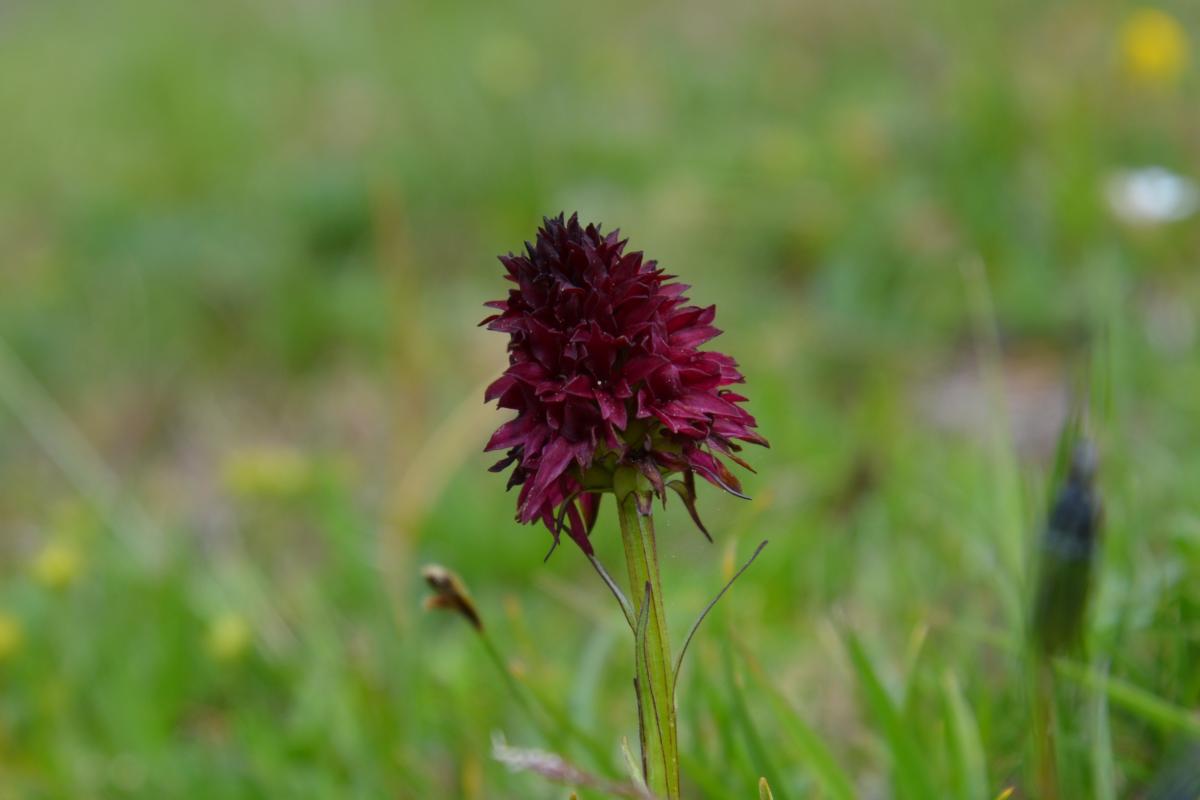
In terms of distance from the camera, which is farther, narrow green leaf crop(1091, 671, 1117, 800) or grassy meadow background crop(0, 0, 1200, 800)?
grassy meadow background crop(0, 0, 1200, 800)

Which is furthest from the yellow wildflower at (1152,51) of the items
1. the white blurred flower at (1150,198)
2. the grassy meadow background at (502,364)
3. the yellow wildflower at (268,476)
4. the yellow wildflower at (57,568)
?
the yellow wildflower at (57,568)

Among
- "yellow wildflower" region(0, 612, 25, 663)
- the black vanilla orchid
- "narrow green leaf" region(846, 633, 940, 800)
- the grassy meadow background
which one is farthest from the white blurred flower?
"yellow wildflower" region(0, 612, 25, 663)

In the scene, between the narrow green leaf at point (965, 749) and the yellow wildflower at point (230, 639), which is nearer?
the narrow green leaf at point (965, 749)

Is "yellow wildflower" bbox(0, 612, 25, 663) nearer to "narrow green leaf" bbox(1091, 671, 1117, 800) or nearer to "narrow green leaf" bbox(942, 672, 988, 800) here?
"narrow green leaf" bbox(942, 672, 988, 800)

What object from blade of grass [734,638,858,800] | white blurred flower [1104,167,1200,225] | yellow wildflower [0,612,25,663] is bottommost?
blade of grass [734,638,858,800]

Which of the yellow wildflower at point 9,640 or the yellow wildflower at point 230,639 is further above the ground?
the yellow wildflower at point 230,639

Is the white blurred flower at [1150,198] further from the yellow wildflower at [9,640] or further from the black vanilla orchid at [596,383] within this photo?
the yellow wildflower at [9,640]

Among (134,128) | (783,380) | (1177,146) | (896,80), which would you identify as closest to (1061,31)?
(896,80)
